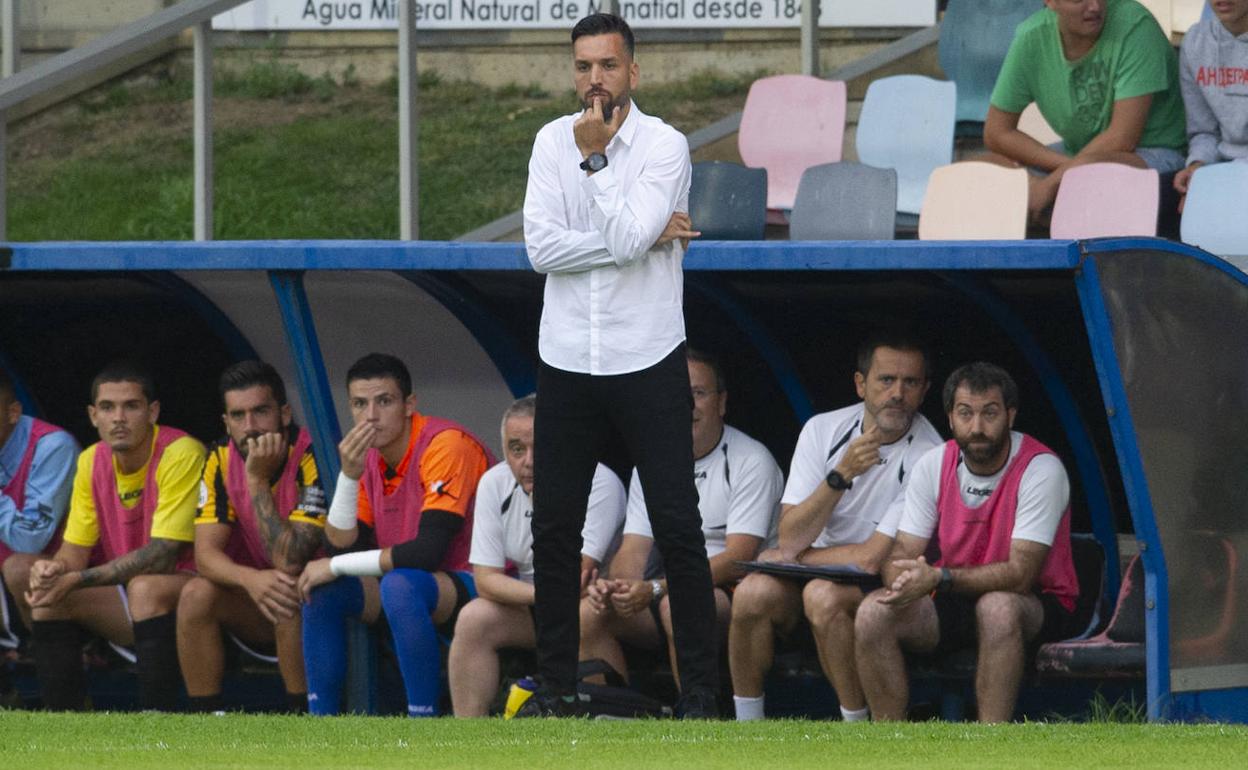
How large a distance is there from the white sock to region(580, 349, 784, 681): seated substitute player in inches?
10.3

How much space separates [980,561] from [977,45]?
146 inches

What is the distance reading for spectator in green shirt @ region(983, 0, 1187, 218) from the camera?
8461mm

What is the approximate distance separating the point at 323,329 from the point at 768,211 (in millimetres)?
2243

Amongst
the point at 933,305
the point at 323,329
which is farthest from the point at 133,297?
the point at 933,305

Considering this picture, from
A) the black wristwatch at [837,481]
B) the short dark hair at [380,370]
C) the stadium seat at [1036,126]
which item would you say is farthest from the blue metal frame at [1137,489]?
the stadium seat at [1036,126]

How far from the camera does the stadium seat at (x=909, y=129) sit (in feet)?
30.7

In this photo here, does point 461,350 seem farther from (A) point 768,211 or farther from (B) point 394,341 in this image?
(A) point 768,211

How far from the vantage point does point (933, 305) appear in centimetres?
767

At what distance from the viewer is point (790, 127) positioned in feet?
32.2

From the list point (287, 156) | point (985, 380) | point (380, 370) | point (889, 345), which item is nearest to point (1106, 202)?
point (889, 345)

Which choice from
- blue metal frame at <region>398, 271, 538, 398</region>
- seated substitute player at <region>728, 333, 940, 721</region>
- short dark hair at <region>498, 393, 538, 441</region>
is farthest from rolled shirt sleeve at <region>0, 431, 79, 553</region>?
seated substitute player at <region>728, 333, 940, 721</region>

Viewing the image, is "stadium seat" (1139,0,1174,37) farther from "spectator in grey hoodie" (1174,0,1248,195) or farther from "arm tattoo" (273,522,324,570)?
"arm tattoo" (273,522,324,570)

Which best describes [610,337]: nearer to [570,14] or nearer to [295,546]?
[295,546]

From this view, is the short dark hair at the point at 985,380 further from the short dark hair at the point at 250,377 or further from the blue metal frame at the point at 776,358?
the short dark hair at the point at 250,377
